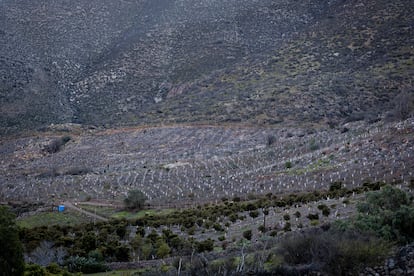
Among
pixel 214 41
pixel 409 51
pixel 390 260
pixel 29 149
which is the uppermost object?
pixel 214 41

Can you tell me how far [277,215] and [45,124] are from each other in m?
42.9

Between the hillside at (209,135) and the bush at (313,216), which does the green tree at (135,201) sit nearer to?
the hillside at (209,135)

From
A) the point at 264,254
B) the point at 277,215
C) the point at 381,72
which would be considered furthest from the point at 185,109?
Answer: the point at 264,254

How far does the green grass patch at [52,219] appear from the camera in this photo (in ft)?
88.3

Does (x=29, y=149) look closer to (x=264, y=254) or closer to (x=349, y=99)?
(x=349, y=99)

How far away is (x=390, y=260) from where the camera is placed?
13273 millimetres

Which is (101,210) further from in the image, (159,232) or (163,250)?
(163,250)

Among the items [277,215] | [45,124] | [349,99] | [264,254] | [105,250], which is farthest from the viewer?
[45,124]

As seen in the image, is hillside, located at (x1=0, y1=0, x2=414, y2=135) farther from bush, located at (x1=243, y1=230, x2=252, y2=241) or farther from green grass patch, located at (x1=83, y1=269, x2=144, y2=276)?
green grass patch, located at (x1=83, y1=269, x2=144, y2=276)

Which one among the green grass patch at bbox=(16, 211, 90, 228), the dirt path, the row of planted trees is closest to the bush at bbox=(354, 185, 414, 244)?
the row of planted trees

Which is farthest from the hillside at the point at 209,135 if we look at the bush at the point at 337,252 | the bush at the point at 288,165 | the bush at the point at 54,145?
Result: the bush at the point at 54,145

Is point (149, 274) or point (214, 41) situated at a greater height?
point (214, 41)

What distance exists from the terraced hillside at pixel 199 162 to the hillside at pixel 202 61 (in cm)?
564

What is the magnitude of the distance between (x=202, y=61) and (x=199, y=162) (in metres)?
30.4
